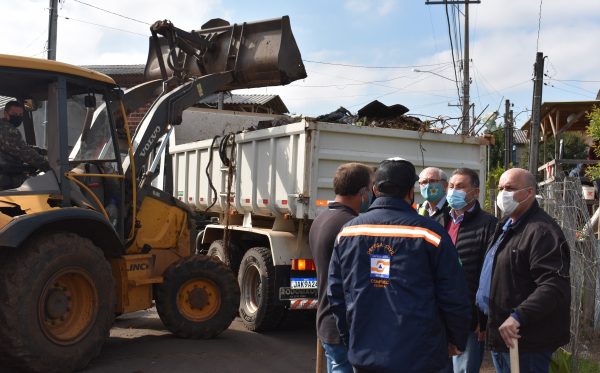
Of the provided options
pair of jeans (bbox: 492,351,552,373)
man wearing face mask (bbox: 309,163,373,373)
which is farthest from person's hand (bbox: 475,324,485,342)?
man wearing face mask (bbox: 309,163,373,373)

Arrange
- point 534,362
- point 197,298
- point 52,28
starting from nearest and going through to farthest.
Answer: point 534,362, point 197,298, point 52,28

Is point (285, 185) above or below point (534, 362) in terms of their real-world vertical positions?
above

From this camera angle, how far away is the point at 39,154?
590cm

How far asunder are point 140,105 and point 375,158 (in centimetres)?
307

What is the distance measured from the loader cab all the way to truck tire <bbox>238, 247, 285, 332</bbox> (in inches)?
71.0

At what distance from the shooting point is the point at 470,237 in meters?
4.37

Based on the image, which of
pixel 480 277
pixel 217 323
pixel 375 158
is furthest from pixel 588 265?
pixel 217 323

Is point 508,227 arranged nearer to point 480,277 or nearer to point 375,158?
point 480,277

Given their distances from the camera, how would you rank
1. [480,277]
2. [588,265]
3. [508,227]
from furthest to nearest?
1. [588,265]
2. [480,277]
3. [508,227]

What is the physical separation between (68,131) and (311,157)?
7.86 feet

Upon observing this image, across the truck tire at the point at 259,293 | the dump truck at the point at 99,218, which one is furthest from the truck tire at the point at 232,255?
the dump truck at the point at 99,218

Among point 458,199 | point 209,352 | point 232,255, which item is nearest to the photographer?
point 458,199

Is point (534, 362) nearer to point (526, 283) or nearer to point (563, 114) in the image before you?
point (526, 283)

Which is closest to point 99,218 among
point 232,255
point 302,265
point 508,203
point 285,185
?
point 285,185
